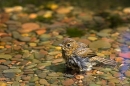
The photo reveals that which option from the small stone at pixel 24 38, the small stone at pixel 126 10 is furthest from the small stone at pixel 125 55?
the small stone at pixel 126 10

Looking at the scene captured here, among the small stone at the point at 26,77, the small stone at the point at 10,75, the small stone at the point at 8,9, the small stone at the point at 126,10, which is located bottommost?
the small stone at the point at 26,77

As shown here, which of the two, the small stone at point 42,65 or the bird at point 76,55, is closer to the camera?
the bird at point 76,55

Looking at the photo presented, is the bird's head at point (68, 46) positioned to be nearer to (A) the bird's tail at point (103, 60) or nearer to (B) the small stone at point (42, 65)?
(A) the bird's tail at point (103, 60)

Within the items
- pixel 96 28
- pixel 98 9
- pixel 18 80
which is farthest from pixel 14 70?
pixel 98 9

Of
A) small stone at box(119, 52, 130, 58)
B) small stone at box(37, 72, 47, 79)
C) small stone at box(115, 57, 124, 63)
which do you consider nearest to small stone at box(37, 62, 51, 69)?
small stone at box(37, 72, 47, 79)

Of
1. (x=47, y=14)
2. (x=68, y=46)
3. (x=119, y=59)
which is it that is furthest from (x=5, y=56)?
(x=47, y=14)

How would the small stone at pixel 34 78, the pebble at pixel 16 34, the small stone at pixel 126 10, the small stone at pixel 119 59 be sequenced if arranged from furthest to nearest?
the small stone at pixel 126 10, the pebble at pixel 16 34, the small stone at pixel 119 59, the small stone at pixel 34 78

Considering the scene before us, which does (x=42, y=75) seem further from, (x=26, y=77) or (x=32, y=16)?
(x=32, y=16)

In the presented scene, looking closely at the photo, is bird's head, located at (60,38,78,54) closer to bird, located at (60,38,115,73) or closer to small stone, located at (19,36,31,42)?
bird, located at (60,38,115,73)

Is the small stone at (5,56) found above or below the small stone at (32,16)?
below
